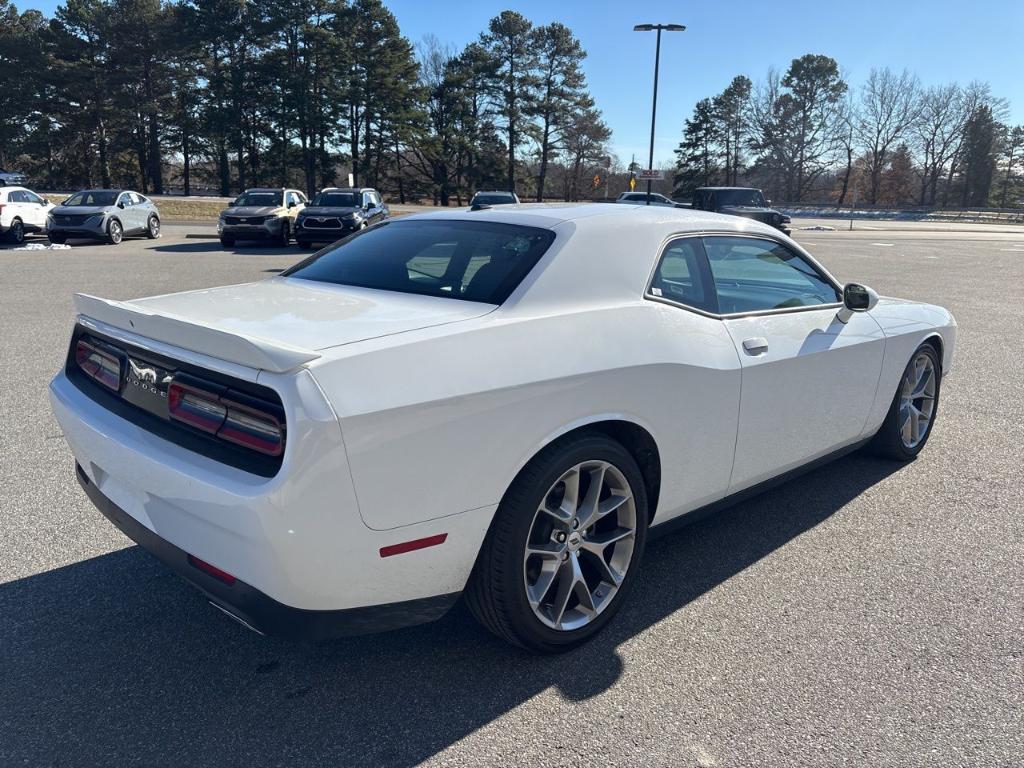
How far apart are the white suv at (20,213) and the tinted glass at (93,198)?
783 mm

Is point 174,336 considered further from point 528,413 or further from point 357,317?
point 528,413

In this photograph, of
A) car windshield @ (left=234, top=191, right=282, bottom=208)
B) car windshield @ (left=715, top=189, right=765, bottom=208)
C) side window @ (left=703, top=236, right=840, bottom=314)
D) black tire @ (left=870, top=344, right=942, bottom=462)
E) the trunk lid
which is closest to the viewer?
the trunk lid

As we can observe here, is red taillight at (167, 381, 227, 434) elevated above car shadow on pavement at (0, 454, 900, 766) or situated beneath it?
elevated above

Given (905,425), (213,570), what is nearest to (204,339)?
(213,570)

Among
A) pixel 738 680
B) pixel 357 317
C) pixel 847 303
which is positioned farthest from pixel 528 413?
pixel 847 303

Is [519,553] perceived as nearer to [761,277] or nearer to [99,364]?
[99,364]

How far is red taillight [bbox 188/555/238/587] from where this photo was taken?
2.26 meters

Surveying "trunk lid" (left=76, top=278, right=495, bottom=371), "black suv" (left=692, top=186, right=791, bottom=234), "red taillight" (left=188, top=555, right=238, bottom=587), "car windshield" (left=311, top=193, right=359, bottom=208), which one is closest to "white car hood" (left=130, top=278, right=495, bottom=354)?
"trunk lid" (left=76, top=278, right=495, bottom=371)

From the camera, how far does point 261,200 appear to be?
22.2 meters

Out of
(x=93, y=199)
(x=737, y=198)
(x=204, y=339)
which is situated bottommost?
(x=204, y=339)

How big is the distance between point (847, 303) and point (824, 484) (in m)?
1.12

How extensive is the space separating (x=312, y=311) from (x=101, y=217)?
21234 mm

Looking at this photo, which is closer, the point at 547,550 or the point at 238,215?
the point at 547,550

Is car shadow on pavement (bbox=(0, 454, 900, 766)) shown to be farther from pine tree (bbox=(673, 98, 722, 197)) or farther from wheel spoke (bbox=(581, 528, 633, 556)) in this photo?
pine tree (bbox=(673, 98, 722, 197))
